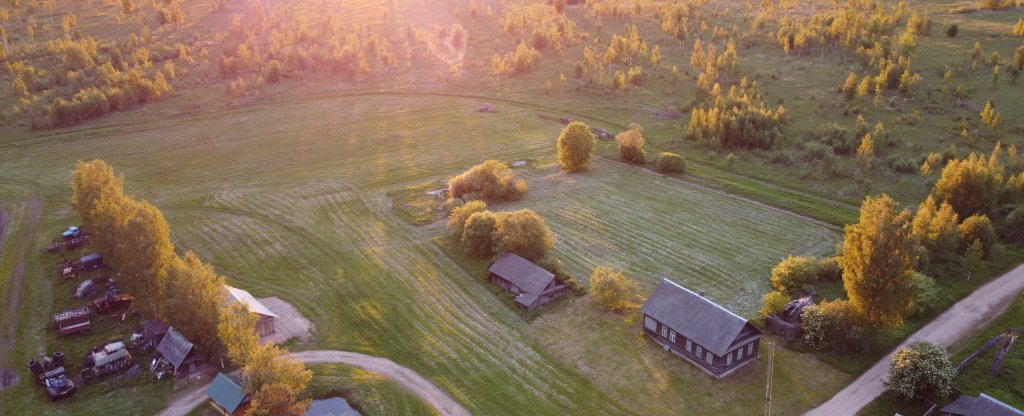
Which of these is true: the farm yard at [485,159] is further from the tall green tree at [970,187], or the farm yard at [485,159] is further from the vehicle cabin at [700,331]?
the tall green tree at [970,187]

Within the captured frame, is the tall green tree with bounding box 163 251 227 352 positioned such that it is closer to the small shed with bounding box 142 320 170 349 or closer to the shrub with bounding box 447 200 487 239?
the small shed with bounding box 142 320 170 349

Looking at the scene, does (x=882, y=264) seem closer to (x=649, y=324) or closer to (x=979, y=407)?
(x=979, y=407)

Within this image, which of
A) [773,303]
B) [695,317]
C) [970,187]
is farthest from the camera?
[970,187]

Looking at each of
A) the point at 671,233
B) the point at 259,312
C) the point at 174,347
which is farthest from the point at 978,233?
the point at 174,347

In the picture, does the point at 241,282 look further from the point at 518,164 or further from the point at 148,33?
the point at 148,33

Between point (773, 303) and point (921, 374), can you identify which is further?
point (773, 303)

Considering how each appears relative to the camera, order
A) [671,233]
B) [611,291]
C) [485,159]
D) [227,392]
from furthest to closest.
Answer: [485,159], [671,233], [611,291], [227,392]

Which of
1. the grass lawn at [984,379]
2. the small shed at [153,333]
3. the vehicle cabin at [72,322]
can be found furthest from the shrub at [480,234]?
the grass lawn at [984,379]

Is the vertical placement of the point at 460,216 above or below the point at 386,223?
above
